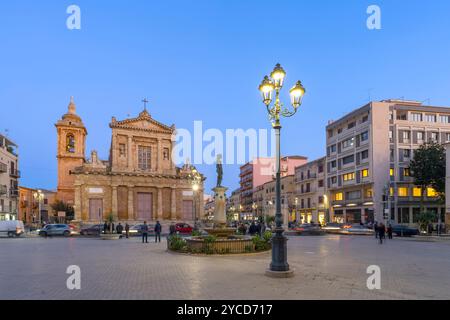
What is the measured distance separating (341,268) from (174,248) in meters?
8.73

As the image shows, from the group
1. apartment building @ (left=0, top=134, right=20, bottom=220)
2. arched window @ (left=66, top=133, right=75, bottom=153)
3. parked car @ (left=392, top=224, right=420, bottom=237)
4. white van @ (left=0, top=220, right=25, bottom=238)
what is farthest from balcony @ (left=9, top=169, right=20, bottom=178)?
parked car @ (left=392, top=224, right=420, bottom=237)

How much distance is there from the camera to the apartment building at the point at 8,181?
56.5m

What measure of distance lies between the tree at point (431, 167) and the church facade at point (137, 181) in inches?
1169

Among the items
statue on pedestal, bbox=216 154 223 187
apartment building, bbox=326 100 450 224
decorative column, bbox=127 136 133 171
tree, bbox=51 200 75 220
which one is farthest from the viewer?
tree, bbox=51 200 75 220

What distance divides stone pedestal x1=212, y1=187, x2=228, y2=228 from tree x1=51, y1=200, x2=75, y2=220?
46.7 m

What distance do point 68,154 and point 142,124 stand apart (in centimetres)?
2077

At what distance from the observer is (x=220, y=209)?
833 inches

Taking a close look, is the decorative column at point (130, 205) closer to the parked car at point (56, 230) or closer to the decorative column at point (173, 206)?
the decorative column at point (173, 206)

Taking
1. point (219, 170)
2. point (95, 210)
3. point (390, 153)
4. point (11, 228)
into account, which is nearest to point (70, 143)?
point (95, 210)

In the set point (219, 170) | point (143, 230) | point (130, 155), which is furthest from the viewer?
point (130, 155)

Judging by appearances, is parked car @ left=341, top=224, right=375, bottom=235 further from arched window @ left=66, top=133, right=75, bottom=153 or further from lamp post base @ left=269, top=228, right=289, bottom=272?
arched window @ left=66, top=133, right=75, bottom=153

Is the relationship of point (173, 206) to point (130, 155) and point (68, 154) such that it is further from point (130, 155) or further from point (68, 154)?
point (68, 154)

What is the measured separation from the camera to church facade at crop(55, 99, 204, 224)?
4966 cm

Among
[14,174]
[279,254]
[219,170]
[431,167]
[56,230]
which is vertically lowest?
[56,230]
